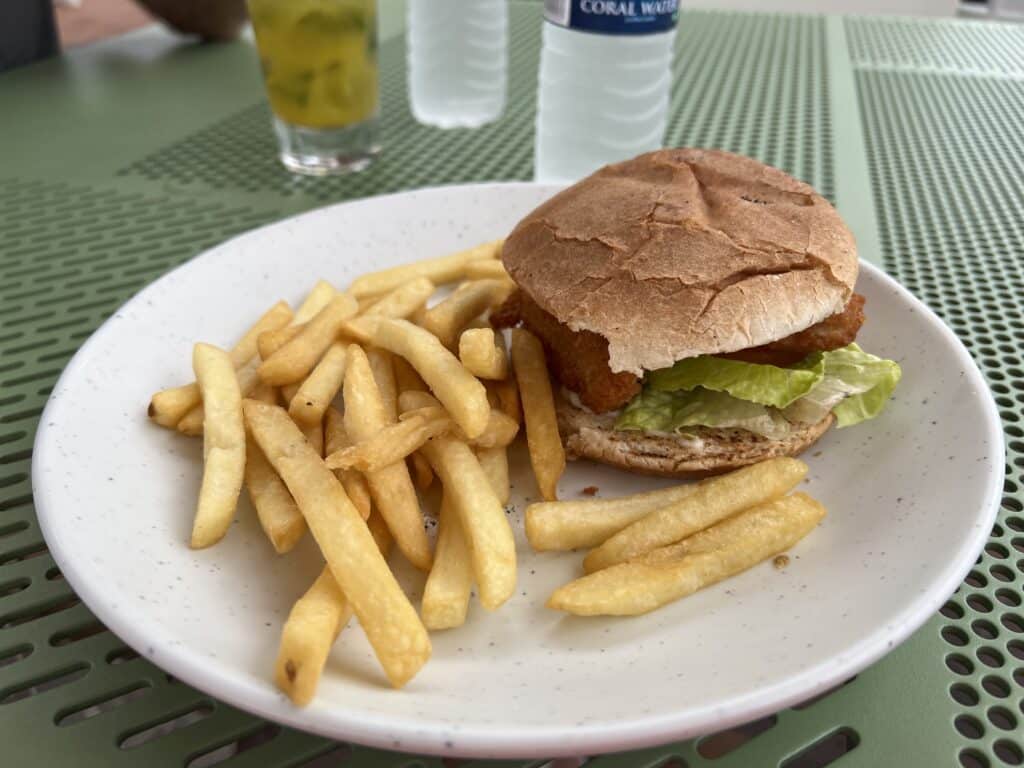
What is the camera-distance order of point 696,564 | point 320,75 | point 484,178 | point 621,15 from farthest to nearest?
point 484,178, point 320,75, point 621,15, point 696,564

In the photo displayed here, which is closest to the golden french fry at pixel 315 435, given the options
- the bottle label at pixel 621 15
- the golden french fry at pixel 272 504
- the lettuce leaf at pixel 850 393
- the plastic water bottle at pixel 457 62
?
the golden french fry at pixel 272 504

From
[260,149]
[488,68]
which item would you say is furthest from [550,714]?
[488,68]

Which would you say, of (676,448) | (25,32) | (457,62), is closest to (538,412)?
(676,448)

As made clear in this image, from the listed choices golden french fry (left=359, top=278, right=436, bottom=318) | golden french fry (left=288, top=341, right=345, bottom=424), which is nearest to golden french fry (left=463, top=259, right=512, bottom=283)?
golden french fry (left=359, top=278, right=436, bottom=318)

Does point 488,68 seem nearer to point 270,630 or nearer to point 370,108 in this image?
point 370,108

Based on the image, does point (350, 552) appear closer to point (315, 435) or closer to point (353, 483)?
point (353, 483)

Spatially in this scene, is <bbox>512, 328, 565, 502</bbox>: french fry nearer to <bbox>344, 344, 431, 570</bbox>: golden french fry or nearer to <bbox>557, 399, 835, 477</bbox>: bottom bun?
<bbox>557, 399, 835, 477</bbox>: bottom bun

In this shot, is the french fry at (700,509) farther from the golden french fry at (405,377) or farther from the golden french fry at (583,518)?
the golden french fry at (405,377)
